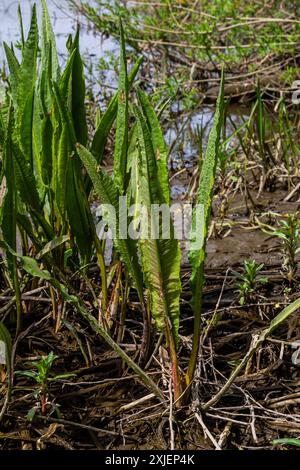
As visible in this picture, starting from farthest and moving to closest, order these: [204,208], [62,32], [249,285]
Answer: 1. [62,32]
2. [249,285]
3. [204,208]

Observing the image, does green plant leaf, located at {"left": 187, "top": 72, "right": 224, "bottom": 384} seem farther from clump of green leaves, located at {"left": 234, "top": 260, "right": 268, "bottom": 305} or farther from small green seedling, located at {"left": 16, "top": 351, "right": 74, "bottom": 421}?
clump of green leaves, located at {"left": 234, "top": 260, "right": 268, "bottom": 305}

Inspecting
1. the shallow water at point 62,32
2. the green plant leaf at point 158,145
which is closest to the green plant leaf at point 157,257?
the green plant leaf at point 158,145

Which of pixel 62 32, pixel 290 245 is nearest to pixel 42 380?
pixel 290 245

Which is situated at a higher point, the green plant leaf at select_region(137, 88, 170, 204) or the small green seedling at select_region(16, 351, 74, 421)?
the green plant leaf at select_region(137, 88, 170, 204)

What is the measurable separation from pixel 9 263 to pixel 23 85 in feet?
1.52

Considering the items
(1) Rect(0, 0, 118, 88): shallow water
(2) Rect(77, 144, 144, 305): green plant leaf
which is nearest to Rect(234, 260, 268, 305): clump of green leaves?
(2) Rect(77, 144, 144, 305): green plant leaf

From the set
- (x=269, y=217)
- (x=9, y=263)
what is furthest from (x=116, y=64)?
(x=9, y=263)

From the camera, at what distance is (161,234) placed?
121 centimetres

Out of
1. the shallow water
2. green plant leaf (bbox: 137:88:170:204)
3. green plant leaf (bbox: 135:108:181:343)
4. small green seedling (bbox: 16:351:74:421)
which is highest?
the shallow water

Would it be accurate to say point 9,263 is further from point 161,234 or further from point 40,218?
point 161,234

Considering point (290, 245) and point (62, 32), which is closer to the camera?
point (290, 245)

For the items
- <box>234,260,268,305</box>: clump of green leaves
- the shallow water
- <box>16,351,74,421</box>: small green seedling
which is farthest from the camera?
the shallow water

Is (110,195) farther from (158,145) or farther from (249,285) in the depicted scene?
(249,285)
